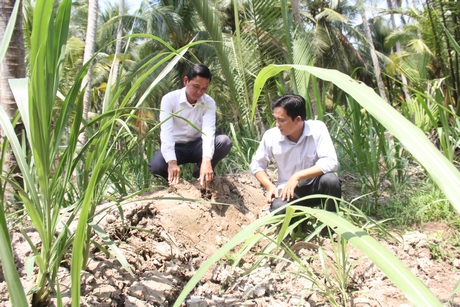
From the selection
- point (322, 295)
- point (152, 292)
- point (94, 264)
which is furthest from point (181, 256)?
point (322, 295)

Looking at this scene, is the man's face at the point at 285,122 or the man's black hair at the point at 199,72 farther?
the man's black hair at the point at 199,72

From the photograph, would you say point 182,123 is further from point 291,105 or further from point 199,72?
point 291,105

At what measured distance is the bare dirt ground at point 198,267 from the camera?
4.62ft

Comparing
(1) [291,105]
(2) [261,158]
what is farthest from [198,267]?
(1) [291,105]

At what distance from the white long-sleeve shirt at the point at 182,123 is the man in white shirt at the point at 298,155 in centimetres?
45

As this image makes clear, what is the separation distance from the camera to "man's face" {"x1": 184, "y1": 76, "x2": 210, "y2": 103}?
259 cm

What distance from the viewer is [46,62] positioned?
973 mm

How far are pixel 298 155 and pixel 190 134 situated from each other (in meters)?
0.95

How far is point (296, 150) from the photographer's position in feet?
7.44

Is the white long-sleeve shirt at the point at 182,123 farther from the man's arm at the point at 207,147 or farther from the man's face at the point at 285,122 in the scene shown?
the man's face at the point at 285,122

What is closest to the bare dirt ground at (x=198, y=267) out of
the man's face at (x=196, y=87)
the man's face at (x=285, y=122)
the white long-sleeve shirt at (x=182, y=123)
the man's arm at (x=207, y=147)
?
the man's arm at (x=207, y=147)

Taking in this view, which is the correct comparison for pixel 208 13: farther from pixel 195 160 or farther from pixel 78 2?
pixel 78 2

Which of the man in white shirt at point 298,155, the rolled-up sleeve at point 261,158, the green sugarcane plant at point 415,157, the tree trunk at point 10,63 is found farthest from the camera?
the rolled-up sleeve at point 261,158

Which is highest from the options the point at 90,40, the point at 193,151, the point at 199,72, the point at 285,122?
the point at 90,40
